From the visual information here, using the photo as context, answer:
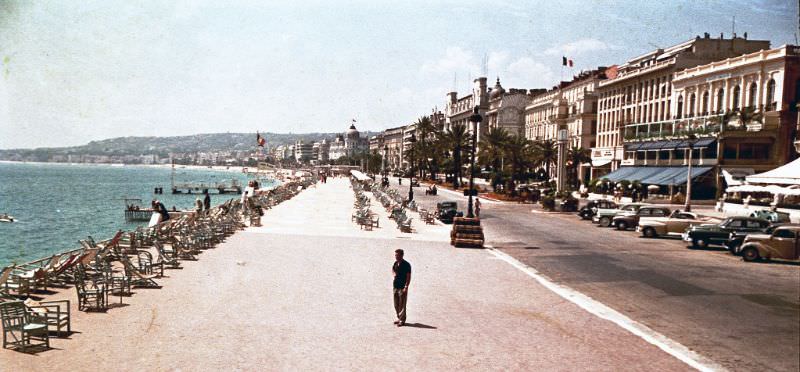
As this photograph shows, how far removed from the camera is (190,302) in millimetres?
12352

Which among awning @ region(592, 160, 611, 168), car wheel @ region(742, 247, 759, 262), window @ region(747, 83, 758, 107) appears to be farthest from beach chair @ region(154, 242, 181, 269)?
awning @ region(592, 160, 611, 168)

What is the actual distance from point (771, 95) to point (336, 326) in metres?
50.1

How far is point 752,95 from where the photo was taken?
51.6 meters

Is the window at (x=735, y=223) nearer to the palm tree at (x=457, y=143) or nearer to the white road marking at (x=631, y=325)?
the white road marking at (x=631, y=325)

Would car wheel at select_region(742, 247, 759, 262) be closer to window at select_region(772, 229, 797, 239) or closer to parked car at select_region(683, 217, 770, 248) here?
window at select_region(772, 229, 797, 239)

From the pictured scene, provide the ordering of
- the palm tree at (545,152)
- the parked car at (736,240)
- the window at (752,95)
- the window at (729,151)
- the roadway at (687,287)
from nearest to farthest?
the roadway at (687,287)
the parked car at (736,240)
the window at (752,95)
the window at (729,151)
the palm tree at (545,152)

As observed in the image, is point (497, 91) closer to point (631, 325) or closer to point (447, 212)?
point (447, 212)

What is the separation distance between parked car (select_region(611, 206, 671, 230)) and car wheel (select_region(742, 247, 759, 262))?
9.06m


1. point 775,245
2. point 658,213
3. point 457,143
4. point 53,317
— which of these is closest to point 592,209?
point 658,213

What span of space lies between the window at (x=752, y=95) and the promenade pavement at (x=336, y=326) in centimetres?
4317

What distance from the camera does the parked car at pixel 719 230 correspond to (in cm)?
2373

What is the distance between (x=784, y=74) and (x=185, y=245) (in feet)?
153

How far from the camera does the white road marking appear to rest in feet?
30.4

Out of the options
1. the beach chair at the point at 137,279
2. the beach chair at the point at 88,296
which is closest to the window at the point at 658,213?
the beach chair at the point at 137,279
